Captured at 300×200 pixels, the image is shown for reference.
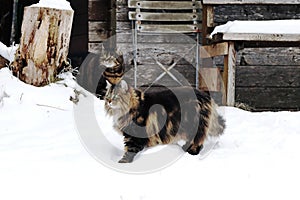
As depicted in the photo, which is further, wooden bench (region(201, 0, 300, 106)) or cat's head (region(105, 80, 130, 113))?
wooden bench (region(201, 0, 300, 106))

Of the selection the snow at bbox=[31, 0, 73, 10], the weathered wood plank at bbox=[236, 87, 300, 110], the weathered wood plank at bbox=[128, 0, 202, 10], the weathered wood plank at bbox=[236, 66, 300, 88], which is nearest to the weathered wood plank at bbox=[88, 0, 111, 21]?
the weathered wood plank at bbox=[128, 0, 202, 10]

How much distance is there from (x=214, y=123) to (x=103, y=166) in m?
0.99

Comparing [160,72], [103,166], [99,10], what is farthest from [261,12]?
[103,166]

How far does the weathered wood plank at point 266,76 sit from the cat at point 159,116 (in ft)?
11.5

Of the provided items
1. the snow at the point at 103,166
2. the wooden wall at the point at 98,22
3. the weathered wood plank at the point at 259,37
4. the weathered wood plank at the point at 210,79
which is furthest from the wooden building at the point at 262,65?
the snow at the point at 103,166

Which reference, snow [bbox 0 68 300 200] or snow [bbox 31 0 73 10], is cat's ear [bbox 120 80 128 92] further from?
snow [bbox 31 0 73 10]

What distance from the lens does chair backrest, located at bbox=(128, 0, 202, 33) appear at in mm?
6914

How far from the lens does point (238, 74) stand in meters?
6.88

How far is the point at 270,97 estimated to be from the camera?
22.7 feet

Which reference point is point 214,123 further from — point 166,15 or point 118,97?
point 166,15

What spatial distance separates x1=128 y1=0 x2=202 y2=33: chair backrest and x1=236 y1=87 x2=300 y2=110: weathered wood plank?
120cm

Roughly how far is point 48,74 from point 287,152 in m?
2.44

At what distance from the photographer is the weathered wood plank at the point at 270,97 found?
22.6 feet

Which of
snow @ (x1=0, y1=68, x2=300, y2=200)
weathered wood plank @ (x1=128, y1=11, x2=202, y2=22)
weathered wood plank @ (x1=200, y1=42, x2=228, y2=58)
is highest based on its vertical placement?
weathered wood plank @ (x1=128, y1=11, x2=202, y2=22)
